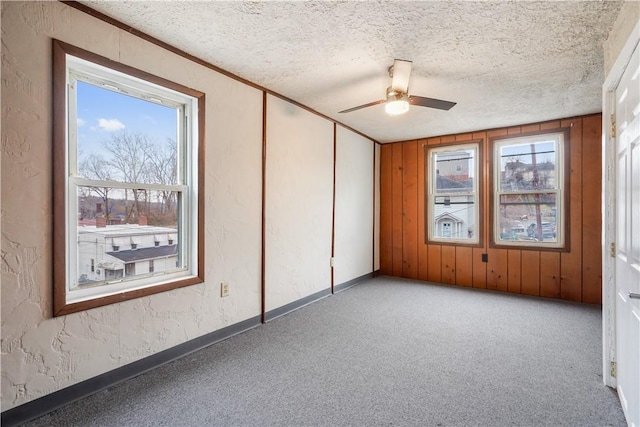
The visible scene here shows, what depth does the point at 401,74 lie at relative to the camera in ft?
7.97

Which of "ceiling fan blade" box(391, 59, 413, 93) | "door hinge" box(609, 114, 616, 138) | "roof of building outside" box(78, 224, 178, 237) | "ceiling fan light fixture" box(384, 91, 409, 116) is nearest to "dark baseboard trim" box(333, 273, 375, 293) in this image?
"roof of building outside" box(78, 224, 178, 237)

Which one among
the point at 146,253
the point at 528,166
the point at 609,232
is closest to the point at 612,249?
the point at 609,232

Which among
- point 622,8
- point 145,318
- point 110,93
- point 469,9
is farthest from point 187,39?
point 622,8

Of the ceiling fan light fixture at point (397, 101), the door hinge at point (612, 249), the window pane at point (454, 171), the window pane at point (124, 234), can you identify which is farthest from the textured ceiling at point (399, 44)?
the door hinge at point (612, 249)

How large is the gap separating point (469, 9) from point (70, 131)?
2.51 meters

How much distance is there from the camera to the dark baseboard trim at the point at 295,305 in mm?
3162

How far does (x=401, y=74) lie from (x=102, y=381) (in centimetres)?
300

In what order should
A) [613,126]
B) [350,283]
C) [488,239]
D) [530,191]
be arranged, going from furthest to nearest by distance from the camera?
[350,283] → [488,239] → [530,191] → [613,126]

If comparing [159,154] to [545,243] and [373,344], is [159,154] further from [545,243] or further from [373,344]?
[545,243]

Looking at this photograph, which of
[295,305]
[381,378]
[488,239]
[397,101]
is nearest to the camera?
[381,378]

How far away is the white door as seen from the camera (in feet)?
4.83

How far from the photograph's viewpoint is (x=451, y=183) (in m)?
4.70

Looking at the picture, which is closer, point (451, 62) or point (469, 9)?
point (469, 9)

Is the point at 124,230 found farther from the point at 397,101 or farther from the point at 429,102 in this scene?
the point at 429,102
